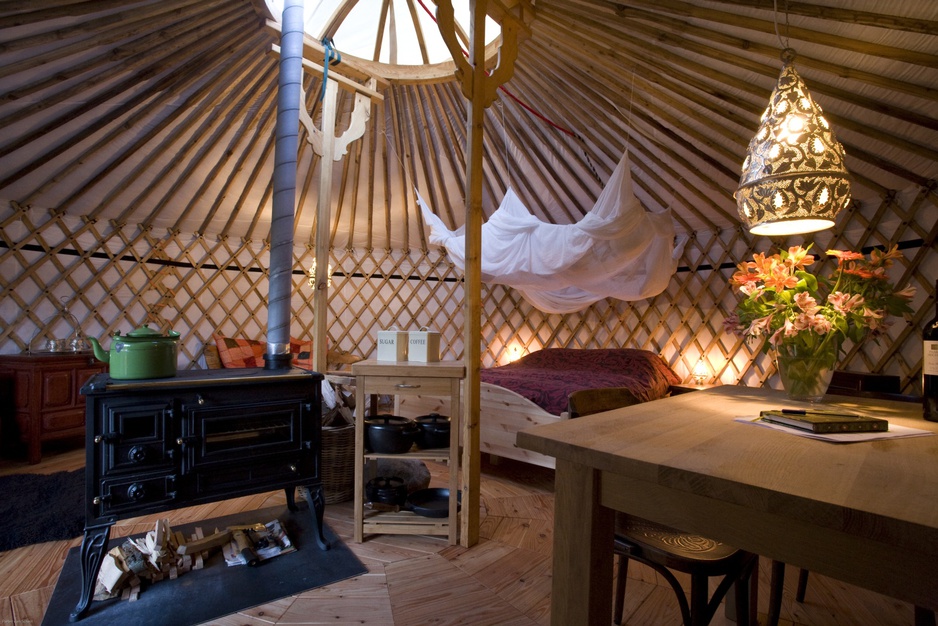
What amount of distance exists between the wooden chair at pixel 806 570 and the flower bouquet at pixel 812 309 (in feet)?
1.50

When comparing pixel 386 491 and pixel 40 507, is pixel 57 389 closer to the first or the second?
pixel 40 507

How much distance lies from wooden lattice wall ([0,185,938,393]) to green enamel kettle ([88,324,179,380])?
8.33 feet

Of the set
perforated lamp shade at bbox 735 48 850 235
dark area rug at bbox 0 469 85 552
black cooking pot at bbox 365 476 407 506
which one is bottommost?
dark area rug at bbox 0 469 85 552

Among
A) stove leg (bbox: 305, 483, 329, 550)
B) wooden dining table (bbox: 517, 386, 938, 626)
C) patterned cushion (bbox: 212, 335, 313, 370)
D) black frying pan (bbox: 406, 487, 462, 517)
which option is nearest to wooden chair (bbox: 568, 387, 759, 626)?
wooden dining table (bbox: 517, 386, 938, 626)

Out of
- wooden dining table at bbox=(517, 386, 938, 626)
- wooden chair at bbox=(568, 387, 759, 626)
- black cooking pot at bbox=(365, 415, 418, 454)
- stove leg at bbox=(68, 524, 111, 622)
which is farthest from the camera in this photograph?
black cooking pot at bbox=(365, 415, 418, 454)

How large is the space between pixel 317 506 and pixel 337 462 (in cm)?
53

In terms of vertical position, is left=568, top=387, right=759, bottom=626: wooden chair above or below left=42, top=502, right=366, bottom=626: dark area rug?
above

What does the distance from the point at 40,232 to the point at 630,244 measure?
393 cm

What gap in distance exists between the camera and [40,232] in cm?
331

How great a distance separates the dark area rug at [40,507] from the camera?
1868 millimetres

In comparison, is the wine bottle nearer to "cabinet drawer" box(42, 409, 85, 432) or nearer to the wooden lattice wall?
the wooden lattice wall

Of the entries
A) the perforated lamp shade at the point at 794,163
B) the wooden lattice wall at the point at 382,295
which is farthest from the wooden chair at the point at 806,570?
the perforated lamp shade at the point at 794,163

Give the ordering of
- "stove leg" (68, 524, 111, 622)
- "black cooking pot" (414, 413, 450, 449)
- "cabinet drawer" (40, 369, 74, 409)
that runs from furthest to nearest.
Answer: "cabinet drawer" (40, 369, 74, 409) < "black cooking pot" (414, 413, 450, 449) < "stove leg" (68, 524, 111, 622)

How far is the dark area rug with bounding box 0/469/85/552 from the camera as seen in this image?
Result: 187 cm
